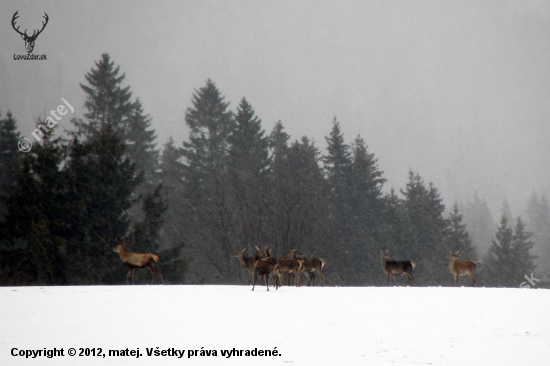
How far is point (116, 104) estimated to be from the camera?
2562 inches

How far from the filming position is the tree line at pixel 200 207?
1363 inches

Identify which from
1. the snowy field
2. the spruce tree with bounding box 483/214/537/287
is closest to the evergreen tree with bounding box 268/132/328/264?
the spruce tree with bounding box 483/214/537/287

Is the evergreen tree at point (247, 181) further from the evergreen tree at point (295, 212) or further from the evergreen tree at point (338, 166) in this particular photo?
the evergreen tree at point (338, 166)

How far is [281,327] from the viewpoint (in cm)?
1192

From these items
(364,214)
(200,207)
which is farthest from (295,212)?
(364,214)

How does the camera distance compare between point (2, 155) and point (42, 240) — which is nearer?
point (42, 240)

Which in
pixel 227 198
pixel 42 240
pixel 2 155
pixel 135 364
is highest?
pixel 2 155

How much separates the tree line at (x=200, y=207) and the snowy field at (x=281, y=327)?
1795 cm

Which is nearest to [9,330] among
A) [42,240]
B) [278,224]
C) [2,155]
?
[42,240]

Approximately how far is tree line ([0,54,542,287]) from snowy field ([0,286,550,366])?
58.9 feet

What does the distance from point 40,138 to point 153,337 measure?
1165 inches

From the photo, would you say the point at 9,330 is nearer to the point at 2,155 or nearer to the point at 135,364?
the point at 135,364

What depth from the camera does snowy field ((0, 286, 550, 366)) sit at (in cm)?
951

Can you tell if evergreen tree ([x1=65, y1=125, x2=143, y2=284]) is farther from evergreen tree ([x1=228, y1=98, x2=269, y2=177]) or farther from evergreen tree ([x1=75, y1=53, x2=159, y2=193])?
evergreen tree ([x1=75, y1=53, x2=159, y2=193])
